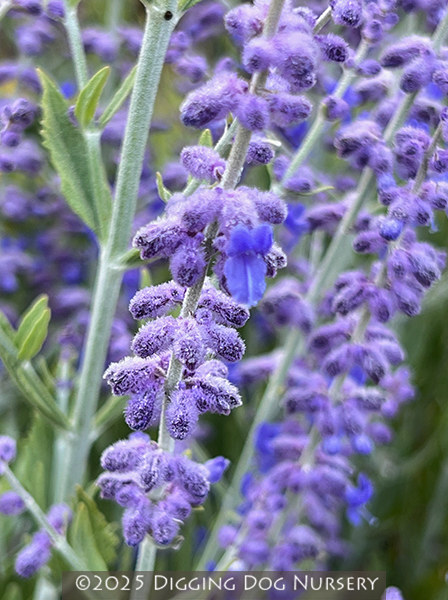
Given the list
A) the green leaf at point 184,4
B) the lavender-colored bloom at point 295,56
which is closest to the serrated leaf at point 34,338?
the green leaf at point 184,4

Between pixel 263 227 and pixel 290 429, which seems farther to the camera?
pixel 290 429

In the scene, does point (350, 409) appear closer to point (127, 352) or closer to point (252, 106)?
point (127, 352)

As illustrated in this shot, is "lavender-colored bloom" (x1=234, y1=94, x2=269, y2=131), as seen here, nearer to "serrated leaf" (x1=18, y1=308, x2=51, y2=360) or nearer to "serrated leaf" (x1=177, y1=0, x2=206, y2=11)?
"serrated leaf" (x1=177, y1=0, x2=206, y2=11)

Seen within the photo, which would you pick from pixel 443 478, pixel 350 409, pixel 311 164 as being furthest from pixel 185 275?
pixel 443 478

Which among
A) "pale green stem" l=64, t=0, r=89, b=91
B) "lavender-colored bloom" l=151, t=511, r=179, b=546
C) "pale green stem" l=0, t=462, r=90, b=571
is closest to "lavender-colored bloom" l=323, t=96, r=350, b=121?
"pale green stem" l=64, t=0, r=89, b=91

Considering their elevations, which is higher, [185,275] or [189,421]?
[185,275]

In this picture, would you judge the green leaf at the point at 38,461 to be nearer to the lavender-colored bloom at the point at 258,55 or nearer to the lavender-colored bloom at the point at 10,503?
the lavender-colored bloom at the point at 10,503
